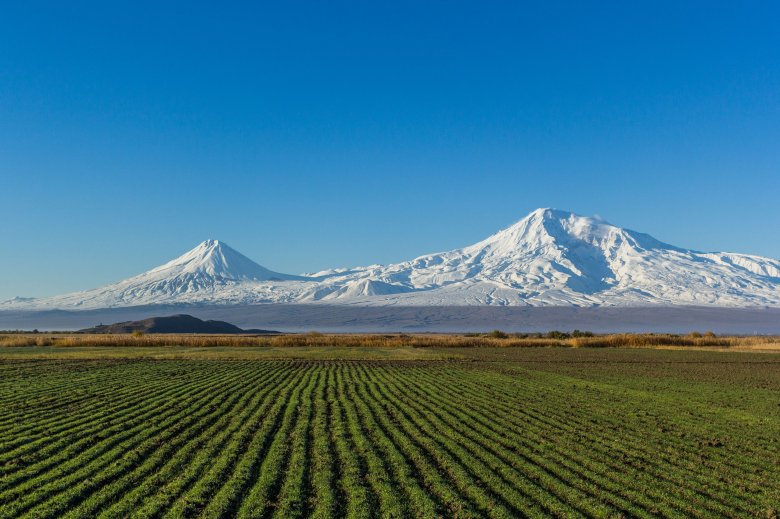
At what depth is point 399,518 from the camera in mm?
9711

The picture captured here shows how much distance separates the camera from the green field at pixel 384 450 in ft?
34.6

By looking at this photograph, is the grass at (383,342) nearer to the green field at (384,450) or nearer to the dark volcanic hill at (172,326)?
the green field at (384,450)

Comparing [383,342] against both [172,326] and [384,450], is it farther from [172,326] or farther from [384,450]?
[172,326]

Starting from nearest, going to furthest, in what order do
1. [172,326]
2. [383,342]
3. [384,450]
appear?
[384,450] < [383,342] < [172,326]

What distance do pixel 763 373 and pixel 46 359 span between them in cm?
4982

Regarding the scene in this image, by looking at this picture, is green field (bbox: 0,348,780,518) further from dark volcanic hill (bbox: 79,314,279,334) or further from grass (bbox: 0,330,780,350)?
dark volcanic hill (bbox: 79,314,279,334)

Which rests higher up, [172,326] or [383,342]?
[172,326]

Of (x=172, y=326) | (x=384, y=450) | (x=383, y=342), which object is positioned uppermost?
(x=172, y=326)

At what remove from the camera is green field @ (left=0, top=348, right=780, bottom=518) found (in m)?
10.5

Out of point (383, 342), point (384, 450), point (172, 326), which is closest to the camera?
point (384, 450)

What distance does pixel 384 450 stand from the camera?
14352 millimetres

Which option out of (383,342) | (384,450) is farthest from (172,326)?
(384,450)

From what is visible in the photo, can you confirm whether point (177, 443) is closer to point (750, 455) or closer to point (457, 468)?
point (457, 468)

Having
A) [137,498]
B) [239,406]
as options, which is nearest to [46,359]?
[239,406]
